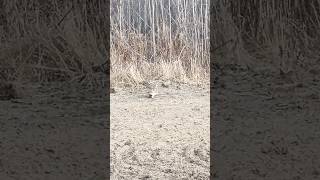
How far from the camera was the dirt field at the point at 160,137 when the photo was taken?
92.1 inches

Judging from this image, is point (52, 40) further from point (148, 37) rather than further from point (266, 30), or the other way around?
point (266, 30)

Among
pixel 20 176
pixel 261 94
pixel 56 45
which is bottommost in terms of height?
pixel 20 176

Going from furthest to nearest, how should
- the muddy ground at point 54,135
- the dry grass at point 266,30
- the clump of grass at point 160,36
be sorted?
the clump of grass at point 160,36 → the dry grass at point 266,30 → the muddy ground at point 54,135

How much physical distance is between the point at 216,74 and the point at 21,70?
3.38 ft

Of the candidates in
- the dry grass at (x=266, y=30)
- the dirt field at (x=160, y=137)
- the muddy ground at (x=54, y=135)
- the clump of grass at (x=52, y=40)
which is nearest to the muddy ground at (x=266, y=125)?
the dirt field at (x=160, y=137)

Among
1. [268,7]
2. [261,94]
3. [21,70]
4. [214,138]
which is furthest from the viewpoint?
[268,7]

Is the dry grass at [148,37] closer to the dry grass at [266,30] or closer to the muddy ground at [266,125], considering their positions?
the dry grass at [266,30]

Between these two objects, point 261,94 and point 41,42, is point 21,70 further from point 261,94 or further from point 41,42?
point 261,94

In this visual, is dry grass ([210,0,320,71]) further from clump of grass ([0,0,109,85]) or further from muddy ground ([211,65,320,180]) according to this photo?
clump of grass ([0,0,109,85])

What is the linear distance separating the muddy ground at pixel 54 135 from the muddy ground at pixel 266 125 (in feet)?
1.50

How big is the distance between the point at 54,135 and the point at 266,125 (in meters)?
0.84

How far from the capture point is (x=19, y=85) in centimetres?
328

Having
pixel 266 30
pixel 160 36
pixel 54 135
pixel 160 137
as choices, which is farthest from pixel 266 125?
pixel 160 36

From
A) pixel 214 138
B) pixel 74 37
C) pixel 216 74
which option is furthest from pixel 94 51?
pixel 214 138
